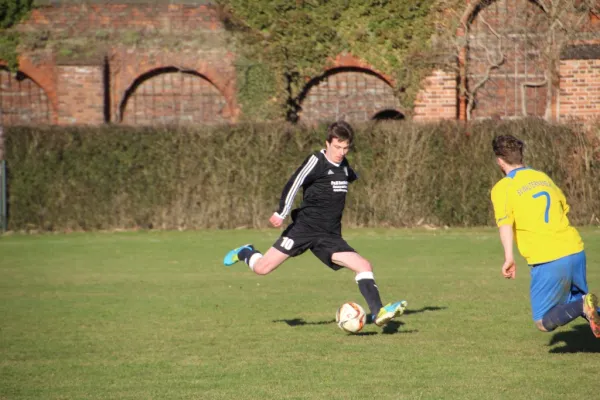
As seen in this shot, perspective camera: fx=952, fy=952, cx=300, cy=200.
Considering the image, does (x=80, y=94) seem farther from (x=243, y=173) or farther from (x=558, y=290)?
(x=558, y=290)

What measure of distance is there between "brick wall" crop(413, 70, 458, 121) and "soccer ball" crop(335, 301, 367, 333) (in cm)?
1748

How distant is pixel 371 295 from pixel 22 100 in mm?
19779

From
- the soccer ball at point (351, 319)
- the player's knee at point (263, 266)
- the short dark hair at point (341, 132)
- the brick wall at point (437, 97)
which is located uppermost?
the brick wall at point (437, 97)

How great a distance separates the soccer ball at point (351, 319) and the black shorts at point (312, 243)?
0.62 meters

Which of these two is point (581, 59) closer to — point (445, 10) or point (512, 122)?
point (445, 10)

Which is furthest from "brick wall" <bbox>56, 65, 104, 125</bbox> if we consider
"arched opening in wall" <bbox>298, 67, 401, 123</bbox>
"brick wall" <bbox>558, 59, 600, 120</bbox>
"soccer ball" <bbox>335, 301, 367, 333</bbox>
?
"soccer ball" <bbox>335, 301, 367, 333</bbox>

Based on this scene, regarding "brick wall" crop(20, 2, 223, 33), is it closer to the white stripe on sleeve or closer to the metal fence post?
the metal fence post

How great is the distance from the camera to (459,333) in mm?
8664

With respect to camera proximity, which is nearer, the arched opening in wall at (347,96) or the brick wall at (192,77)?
the brick wall at (192,77)

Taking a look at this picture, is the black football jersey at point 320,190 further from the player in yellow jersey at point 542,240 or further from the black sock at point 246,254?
the player in yellow jersey at point 542,240

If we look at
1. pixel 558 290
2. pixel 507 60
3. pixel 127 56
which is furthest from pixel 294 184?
pixel 507 60

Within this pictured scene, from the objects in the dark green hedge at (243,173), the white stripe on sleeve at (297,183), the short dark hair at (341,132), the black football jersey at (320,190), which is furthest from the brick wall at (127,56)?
the short dark hair at (341,132)

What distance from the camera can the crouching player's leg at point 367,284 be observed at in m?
8.20

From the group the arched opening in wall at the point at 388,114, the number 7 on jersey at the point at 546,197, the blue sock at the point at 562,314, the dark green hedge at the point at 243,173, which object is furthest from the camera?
the arched opening in wall at the point at 388,114
